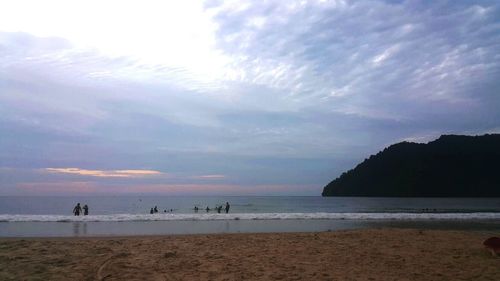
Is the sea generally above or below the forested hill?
below

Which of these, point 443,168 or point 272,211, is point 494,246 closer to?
point 272,211

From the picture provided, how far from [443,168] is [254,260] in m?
151

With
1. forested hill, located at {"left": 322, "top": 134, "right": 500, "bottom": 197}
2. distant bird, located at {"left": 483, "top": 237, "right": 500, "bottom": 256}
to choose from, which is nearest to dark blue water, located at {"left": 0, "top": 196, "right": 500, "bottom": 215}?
forested hill, located at {"left": 322, "top": 134, "right": 500, "bottom": 197}

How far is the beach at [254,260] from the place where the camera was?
967 cm

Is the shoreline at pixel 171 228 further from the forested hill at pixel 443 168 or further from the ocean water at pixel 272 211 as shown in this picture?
the forested hill at pixel 443 168

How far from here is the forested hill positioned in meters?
138

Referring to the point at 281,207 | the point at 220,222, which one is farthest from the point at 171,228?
the point at 281,207

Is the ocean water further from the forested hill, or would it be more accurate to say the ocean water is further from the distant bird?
the forested hill

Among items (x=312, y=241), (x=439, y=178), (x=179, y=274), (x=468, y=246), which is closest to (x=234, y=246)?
(x=312, y=241)

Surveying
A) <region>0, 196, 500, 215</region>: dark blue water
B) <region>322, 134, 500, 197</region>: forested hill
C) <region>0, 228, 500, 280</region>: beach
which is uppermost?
<region>322, 134, 500, 197</region>: forested hill

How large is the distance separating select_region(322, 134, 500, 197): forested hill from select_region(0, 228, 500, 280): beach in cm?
13840

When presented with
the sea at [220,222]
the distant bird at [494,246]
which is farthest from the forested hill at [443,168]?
the distant bird at [494,246]

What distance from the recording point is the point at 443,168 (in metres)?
145

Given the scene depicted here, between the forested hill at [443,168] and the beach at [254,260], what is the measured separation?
5449 inches
